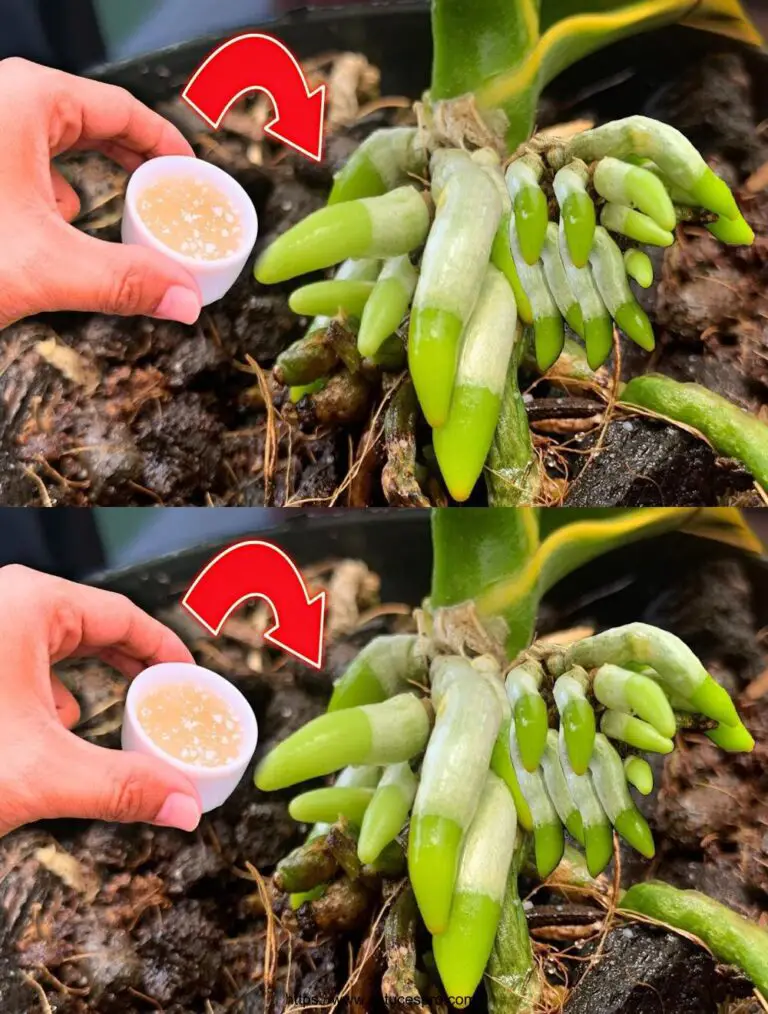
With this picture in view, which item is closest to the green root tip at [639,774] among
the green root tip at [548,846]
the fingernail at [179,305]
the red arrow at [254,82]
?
the green root tip at [548,846]

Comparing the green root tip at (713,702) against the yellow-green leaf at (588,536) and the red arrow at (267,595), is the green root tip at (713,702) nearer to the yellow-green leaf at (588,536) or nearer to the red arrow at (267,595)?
the yellow-green leaf at (588,536)

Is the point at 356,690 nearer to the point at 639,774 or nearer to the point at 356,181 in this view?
the point at 639,774

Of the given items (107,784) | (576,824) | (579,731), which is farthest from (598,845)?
(107,784)

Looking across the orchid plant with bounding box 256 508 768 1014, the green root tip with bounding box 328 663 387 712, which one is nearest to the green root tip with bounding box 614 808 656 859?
the orchid plant with bounding box 256 508 768 1014

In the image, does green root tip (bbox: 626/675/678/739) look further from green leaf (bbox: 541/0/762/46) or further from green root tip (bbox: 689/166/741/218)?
green leaf (bbox: 541/0/762/46)

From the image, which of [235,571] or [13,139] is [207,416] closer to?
[235,571]
